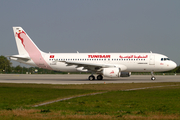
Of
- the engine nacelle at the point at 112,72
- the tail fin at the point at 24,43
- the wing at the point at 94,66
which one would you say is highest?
the tail fin at the point at 24,43

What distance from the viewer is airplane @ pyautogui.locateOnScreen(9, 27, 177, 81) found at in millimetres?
39594

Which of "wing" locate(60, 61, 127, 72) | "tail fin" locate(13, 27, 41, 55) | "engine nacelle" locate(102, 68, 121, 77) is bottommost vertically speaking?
"engine nacelle" locate(102, 68, 121, 77)

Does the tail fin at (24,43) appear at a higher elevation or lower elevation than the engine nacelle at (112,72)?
higher

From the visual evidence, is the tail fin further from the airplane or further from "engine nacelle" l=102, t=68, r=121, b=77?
"engine nacelle" l=102, t=68, r=121, b=77

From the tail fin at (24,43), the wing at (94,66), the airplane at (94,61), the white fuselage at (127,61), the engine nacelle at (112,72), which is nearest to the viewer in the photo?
→ the engine nacelle at (112,72)

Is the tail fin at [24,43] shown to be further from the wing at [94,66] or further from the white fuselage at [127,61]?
the wing at [94,66]

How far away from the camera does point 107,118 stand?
32.8 feet

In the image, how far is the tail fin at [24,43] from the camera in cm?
4362

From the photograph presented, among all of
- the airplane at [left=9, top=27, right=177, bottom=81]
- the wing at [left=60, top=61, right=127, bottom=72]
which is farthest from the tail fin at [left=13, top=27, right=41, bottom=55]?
the wing at [left=60, top=61, right=127, bottom=72]

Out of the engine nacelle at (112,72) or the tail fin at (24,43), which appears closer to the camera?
the engine nacelle at (112,72)

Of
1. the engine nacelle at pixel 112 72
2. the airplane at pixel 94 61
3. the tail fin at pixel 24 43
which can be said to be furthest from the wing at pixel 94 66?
the tail fin at pixel 24 43

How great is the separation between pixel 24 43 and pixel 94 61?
43.7ft

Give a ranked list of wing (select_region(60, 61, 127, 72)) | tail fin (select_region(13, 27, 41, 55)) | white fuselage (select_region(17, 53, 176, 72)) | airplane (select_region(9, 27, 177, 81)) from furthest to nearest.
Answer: tail fin (select_region(13, 27, 41, 55))
white fuselage (select_region(17, 53, 176, 72))
airplane (select_region(9, 27, 177, 81))
wing (select_region(60, 61, 127, 72))

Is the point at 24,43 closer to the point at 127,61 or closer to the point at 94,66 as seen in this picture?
the point at 94,66
